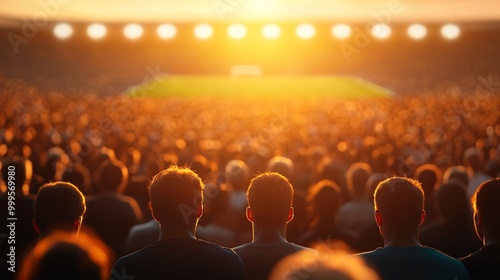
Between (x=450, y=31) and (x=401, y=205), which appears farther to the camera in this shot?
(x=450, y=31)

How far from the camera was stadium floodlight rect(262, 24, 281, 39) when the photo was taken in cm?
2011

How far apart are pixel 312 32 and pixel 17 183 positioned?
569 inches

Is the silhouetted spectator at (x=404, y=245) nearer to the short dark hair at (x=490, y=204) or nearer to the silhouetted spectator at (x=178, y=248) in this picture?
the short dark hair at (x=490, y=204)

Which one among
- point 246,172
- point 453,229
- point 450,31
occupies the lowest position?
point 453,229

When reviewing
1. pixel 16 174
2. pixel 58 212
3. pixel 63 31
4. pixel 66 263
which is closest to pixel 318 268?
pixel 58 212

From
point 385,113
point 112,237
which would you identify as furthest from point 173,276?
point 385,113

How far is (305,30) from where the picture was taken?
2072cm

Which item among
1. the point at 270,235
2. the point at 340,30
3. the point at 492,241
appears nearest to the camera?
the point at 492,241

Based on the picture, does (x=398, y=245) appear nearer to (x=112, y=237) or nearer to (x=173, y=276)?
(x=173, y=276)

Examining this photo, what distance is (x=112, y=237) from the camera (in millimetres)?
6938

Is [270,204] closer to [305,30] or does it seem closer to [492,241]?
[492,241]

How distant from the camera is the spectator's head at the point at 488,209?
14.6ft

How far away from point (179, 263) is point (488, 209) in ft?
6.10

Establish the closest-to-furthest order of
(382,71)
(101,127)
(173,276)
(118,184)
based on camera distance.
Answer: (173,276)
(118,184)
(101,127)
(382,71)
